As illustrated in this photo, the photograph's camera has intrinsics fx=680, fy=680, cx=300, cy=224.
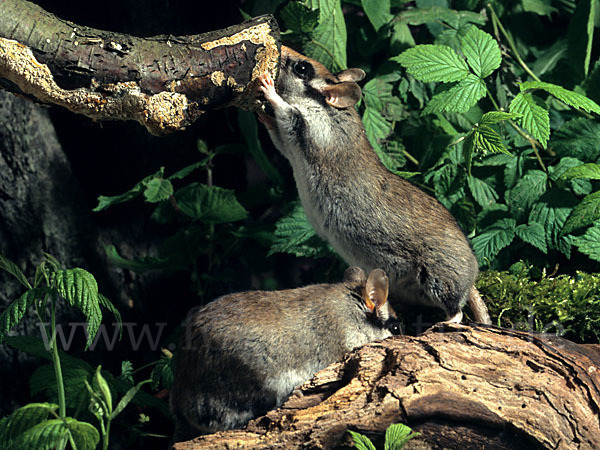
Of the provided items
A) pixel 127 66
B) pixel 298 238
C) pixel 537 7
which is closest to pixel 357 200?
pixel 298 238

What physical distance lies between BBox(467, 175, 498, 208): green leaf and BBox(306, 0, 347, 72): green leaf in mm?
961

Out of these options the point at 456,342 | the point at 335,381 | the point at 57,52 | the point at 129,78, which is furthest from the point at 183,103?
the point at 456,342

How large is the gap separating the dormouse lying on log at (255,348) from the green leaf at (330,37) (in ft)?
4.84

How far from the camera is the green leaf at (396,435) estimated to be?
91.5 inches

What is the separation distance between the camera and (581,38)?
13.0ft

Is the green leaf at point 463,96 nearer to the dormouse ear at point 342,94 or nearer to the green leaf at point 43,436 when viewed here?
the dormouse ear at point 342,94

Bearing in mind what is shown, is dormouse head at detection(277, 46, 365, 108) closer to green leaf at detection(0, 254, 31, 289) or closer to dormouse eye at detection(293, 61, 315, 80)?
dormouse eye at detection(293, 61, 315, 80)

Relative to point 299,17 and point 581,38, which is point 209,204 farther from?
point 581,38

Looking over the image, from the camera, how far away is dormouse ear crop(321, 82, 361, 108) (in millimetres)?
3281

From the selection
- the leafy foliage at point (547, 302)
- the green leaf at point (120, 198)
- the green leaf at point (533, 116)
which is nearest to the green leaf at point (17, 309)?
the green leaf at point (120, 198)

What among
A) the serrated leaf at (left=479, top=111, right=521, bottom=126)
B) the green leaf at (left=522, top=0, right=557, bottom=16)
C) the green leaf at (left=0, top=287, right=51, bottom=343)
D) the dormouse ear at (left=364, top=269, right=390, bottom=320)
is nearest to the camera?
the green leaf at (left=0, top=287, right=51, bottom=343)

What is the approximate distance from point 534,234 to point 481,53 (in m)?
0.93

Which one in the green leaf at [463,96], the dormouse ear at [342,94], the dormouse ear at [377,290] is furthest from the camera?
the dormouse ear at [342,94]

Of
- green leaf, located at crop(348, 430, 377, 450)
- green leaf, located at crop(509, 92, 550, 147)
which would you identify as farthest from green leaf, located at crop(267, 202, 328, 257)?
green leaf, located at crop(348, 430, 377, 450)
